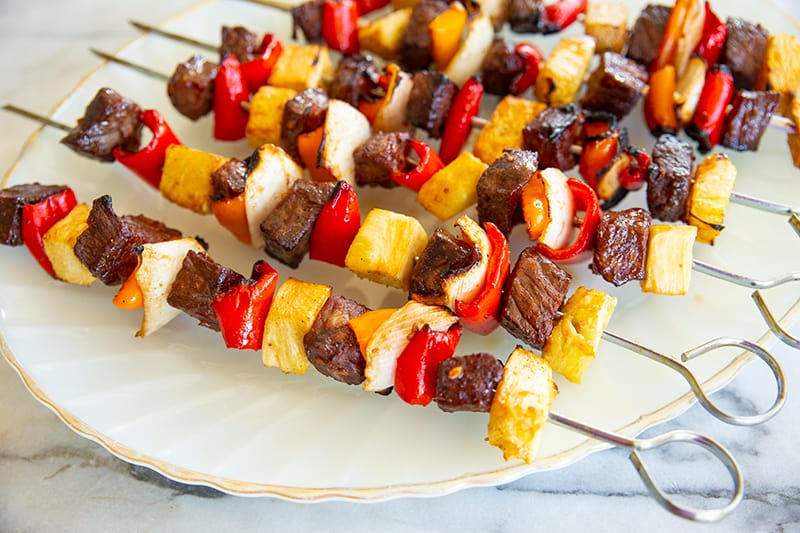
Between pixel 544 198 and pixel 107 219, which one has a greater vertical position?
pixel 544 198

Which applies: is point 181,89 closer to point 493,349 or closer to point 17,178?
point 17,178

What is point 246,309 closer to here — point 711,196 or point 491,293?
point 491,293

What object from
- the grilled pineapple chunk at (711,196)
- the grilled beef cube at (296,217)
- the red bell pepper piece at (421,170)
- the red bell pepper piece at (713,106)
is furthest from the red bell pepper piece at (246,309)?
the red bell pepper piece at (713,106)

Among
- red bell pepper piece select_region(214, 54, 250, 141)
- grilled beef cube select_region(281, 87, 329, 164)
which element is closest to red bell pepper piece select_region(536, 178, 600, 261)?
grilled beef cube select_region(281, 87, 329, 164)

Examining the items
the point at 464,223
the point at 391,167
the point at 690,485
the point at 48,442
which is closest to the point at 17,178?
the point at 48,442

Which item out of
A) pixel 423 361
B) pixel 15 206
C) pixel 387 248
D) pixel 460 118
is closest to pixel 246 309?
pixel 387 248

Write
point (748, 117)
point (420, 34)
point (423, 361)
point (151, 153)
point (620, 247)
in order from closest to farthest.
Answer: point (423, 361) < point (620, 247) < point (748, 117) < point (151, 153) < point (420, 34)
